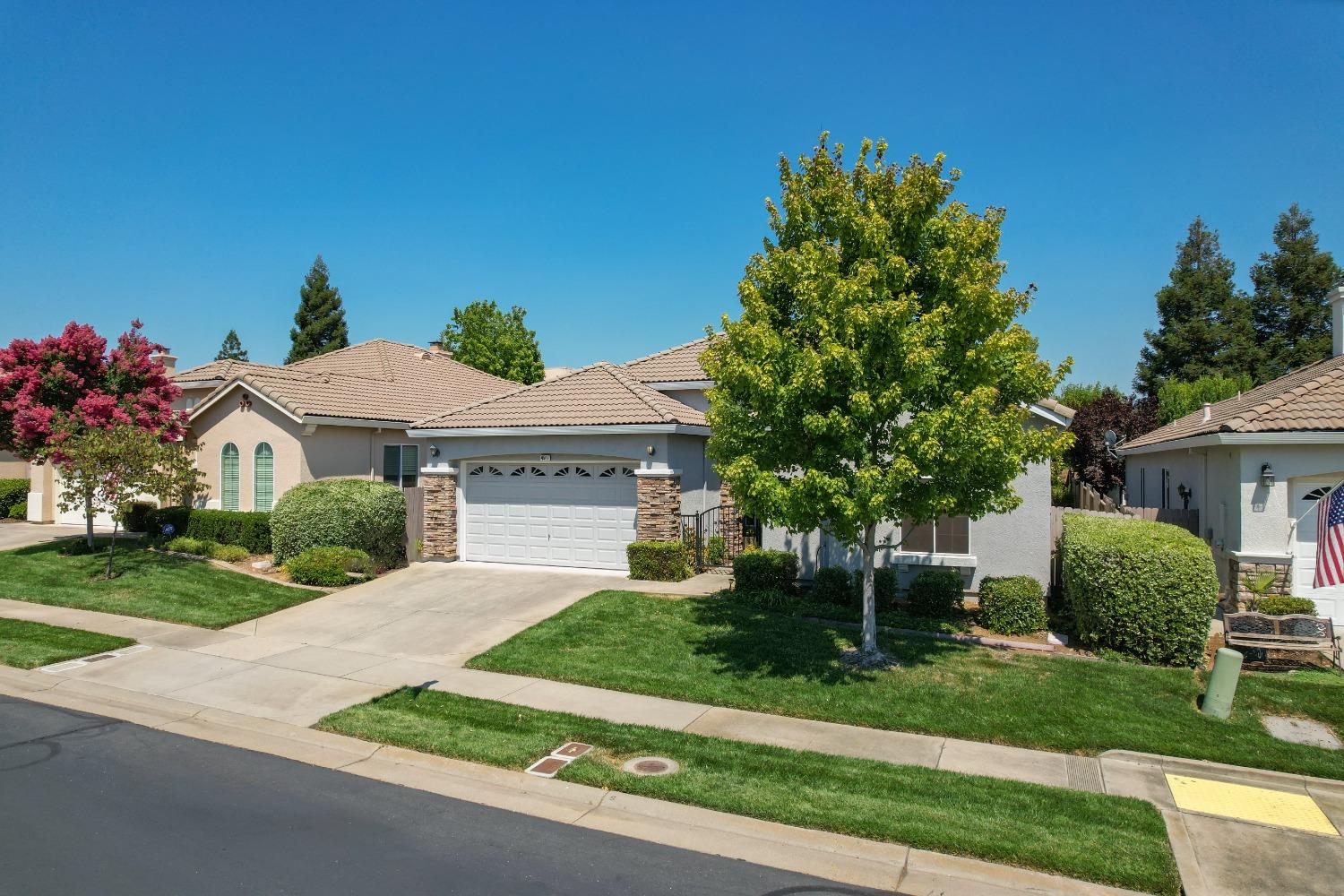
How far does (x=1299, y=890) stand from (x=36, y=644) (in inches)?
628

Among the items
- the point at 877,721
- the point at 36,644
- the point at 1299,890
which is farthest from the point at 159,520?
the point at 1299,890

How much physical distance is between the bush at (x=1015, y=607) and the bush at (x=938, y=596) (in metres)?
0.52

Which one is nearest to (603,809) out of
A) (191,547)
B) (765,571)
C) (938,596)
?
(765,571)

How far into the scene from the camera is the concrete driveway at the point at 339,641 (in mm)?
10883

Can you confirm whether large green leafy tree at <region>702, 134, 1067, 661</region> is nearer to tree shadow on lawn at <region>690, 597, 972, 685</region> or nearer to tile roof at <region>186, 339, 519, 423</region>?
tree shadow on lawn at <region>690, 597, 972, 685</region>

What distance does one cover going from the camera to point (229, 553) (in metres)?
19.2

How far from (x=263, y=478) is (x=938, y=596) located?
16.6 m

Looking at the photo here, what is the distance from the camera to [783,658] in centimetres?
1193

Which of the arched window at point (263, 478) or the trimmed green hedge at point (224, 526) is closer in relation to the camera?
the trimmed green hedge at point (224, 526)

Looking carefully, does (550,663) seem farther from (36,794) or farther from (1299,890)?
(1299,890)

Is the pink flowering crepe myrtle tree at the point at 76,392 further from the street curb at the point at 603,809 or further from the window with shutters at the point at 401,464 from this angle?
the street curb at the point at 603,809

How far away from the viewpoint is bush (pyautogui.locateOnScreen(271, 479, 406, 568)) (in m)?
18.0

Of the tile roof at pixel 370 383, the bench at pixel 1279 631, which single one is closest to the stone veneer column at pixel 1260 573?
the bench at pixel 1279 631

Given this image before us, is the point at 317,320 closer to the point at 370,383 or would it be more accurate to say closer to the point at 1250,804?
the point at 370,383
